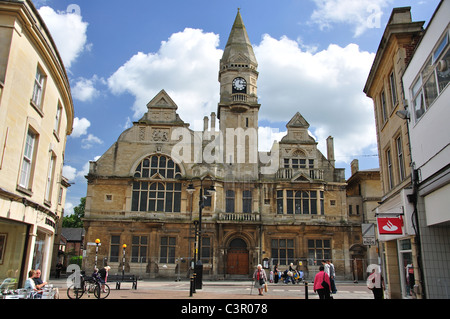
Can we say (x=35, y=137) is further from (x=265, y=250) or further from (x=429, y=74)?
(x=265, y=250)

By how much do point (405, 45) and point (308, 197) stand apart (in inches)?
855

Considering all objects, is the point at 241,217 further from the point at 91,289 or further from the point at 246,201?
Answer: the point at 91,289

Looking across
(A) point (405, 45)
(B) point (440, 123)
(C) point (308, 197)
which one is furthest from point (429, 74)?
(C) point (308, 197)

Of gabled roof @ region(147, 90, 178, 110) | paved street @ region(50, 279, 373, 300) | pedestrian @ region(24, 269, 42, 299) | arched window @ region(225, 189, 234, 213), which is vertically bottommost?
paved street @ region(50, 279, 373, 300)

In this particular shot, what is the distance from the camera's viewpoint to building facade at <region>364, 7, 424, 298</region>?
13320 mm

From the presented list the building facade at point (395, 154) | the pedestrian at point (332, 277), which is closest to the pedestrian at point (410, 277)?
the building facade at point (395, 154)

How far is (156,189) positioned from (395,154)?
22.9 m

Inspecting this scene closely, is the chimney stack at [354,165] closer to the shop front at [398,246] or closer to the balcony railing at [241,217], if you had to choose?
the balcony railing at [241,217]

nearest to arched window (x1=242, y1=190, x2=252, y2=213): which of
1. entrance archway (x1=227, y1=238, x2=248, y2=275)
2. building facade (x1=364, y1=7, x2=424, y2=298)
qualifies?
entrance archway (x1=227, y1=238, x2=248, y2=275)

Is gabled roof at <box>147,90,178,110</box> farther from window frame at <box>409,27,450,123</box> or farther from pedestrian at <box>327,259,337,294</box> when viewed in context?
window frame at <box>409,27,450,123</box>

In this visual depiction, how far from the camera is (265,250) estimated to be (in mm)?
33156
